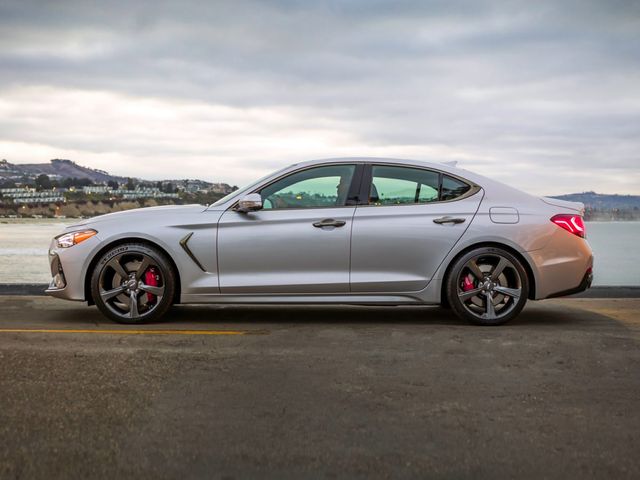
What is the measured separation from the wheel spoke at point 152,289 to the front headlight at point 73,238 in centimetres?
69

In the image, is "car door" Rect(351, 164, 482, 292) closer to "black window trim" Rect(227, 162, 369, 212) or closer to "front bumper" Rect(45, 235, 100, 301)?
"black window trim" Rect(227, 162, 369, 212)

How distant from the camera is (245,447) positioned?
3705mm

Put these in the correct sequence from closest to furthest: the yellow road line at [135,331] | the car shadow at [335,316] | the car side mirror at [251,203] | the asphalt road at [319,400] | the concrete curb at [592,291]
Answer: the asphalt road at [319,400], the yellow road line at [135,331], the car side mirror at [251,203], the car shadow at [335,316], the concrete curb at [592,291]

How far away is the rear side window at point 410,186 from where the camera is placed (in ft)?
25.1

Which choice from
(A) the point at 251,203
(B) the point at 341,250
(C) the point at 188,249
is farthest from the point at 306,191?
(C) the point at 188,249

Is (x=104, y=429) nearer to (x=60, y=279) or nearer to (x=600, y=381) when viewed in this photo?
(x=600, y=381)

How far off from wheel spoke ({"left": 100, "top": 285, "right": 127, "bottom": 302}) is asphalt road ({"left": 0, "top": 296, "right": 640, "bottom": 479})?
0.29m

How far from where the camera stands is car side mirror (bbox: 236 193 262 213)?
24.3 feet

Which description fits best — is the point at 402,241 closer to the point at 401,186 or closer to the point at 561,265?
the point at 401,186

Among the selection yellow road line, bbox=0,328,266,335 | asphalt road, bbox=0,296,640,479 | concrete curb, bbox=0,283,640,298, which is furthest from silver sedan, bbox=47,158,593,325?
concrete curb, bbox=0,283,640,298

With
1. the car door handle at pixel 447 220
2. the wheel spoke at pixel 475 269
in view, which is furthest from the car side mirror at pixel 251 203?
the wheel spoke at pixel 475 269

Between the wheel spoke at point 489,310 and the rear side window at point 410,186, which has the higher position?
the rear side window at point 410,186

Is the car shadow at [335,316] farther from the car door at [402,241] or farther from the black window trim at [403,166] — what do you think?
the black window trim at [403,166]

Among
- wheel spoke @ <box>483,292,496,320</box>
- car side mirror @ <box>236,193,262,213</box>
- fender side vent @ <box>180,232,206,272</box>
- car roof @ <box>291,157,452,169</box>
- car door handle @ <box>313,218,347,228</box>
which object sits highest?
car roof @ <box>291,157,452,169</box>
